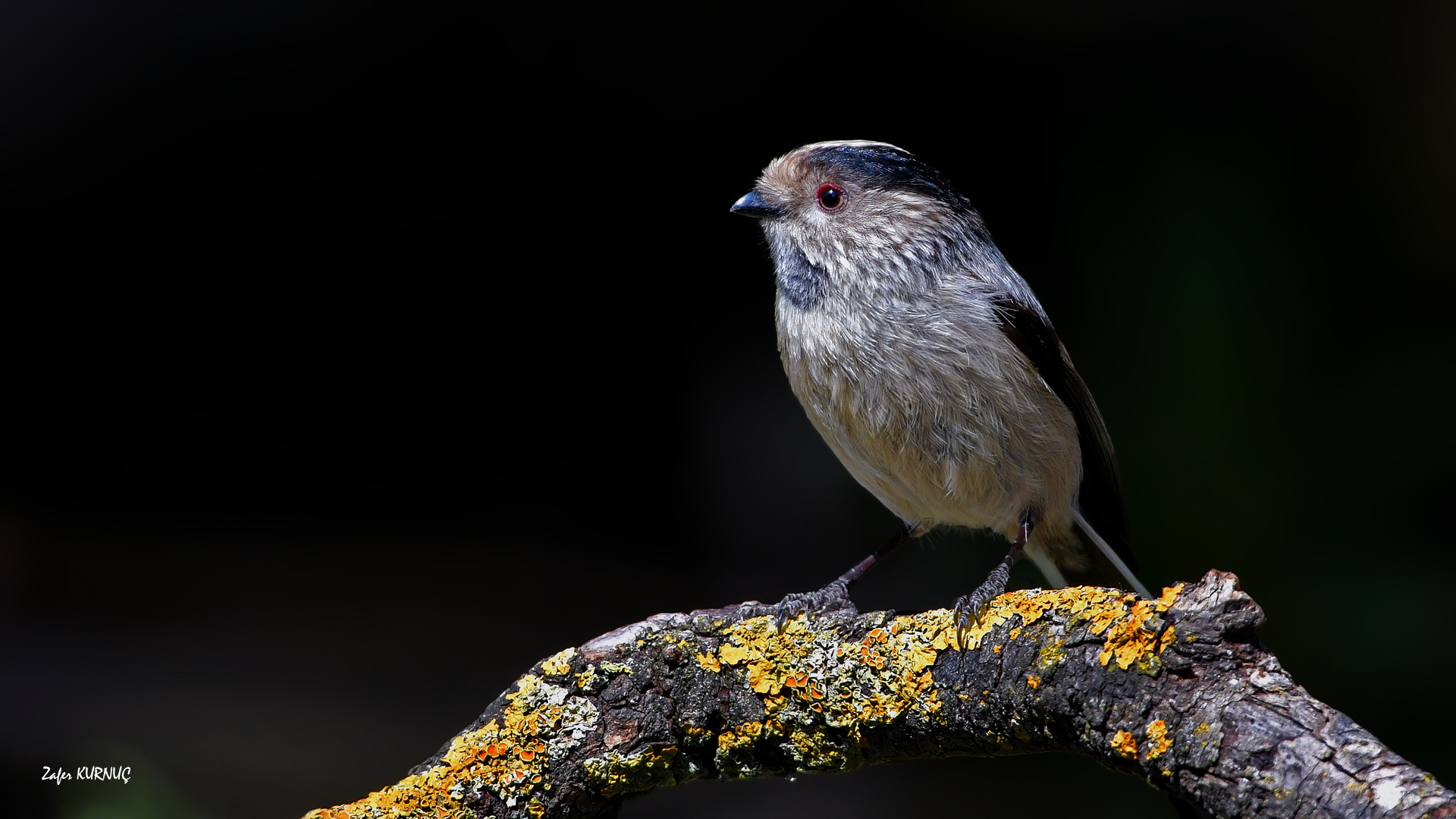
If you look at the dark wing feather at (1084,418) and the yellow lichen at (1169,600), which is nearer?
the yellow lichen at (1169,600)

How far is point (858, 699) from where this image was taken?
1745 mm

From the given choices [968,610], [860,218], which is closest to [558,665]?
[968,610]

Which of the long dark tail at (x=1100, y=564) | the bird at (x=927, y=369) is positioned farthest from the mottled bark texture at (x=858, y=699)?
the long dark tail at (x=1100, y=564)

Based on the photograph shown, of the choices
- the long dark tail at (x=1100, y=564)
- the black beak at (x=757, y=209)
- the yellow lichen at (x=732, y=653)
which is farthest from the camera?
the black beak at (x=757, y=209)

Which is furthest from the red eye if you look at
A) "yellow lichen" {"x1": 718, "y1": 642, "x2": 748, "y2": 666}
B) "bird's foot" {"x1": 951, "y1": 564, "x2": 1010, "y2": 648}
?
"yellow lichen" {"x1": 718, "y1": 642, "x2": 748, "y2": 666}

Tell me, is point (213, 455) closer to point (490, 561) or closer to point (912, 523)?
point (490, 561)

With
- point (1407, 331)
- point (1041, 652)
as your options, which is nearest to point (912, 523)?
point (1041, 652)

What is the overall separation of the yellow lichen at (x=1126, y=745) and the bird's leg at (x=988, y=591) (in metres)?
0.35

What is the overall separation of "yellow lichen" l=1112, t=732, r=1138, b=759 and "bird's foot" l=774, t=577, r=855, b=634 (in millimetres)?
652

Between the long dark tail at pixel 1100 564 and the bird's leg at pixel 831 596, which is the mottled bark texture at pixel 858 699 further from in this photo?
the long dark tail at pixel 1100 564

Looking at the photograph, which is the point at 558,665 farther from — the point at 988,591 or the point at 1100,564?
the point at 1100,564

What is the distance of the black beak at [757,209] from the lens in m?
2.58

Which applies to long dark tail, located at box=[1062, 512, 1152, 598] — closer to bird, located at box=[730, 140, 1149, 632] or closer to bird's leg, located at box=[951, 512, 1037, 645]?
bird, located at box=[730, 140, 1149, 632]

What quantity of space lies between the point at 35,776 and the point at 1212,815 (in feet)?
10.5
